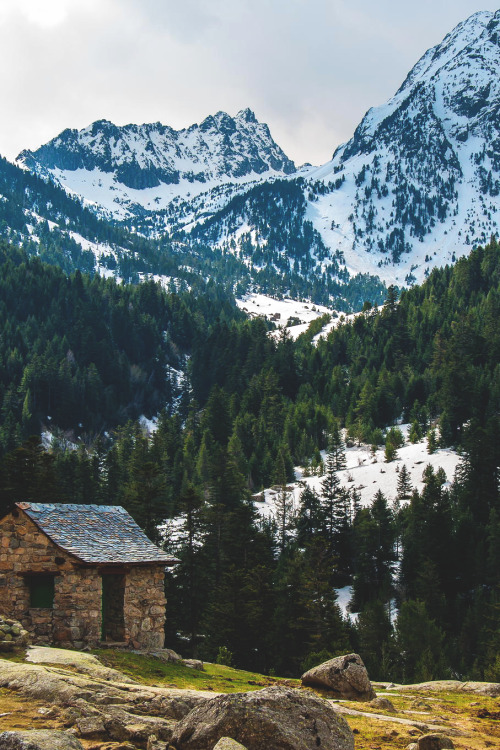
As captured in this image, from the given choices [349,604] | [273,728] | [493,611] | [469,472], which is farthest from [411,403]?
[273,728]

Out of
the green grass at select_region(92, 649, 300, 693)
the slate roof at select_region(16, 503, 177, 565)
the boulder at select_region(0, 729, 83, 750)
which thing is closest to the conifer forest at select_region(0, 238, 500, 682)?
the slate roof at select_region(16, 503, 177, 565)

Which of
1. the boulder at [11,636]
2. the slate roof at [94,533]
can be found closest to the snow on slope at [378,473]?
the slate roof at [94,533]

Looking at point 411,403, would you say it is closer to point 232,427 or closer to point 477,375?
point 477,375

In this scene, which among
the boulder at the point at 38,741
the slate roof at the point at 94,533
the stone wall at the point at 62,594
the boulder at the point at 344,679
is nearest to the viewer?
the boulder at the point at 38,741

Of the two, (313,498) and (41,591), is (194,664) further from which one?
(313,498)

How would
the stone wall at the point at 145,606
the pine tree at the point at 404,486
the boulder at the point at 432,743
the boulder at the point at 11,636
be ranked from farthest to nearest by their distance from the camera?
the pine tree at the point at 404,486
the stone wall at the point at 145,606
the boulder at the point at 11,636
the boulder at the point at 432,743

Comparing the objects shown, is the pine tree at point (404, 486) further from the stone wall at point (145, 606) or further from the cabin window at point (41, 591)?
the cabin window at point (41, 591)

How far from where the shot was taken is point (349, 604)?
92.4 metres

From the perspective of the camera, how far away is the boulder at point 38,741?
1180cm

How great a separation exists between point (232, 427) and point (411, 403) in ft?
132

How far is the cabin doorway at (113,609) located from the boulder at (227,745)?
627 inches

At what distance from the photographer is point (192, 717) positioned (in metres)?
14.5

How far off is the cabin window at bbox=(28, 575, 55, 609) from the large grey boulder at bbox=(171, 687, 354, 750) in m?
14.2

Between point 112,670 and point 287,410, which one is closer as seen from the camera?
point 112,670
